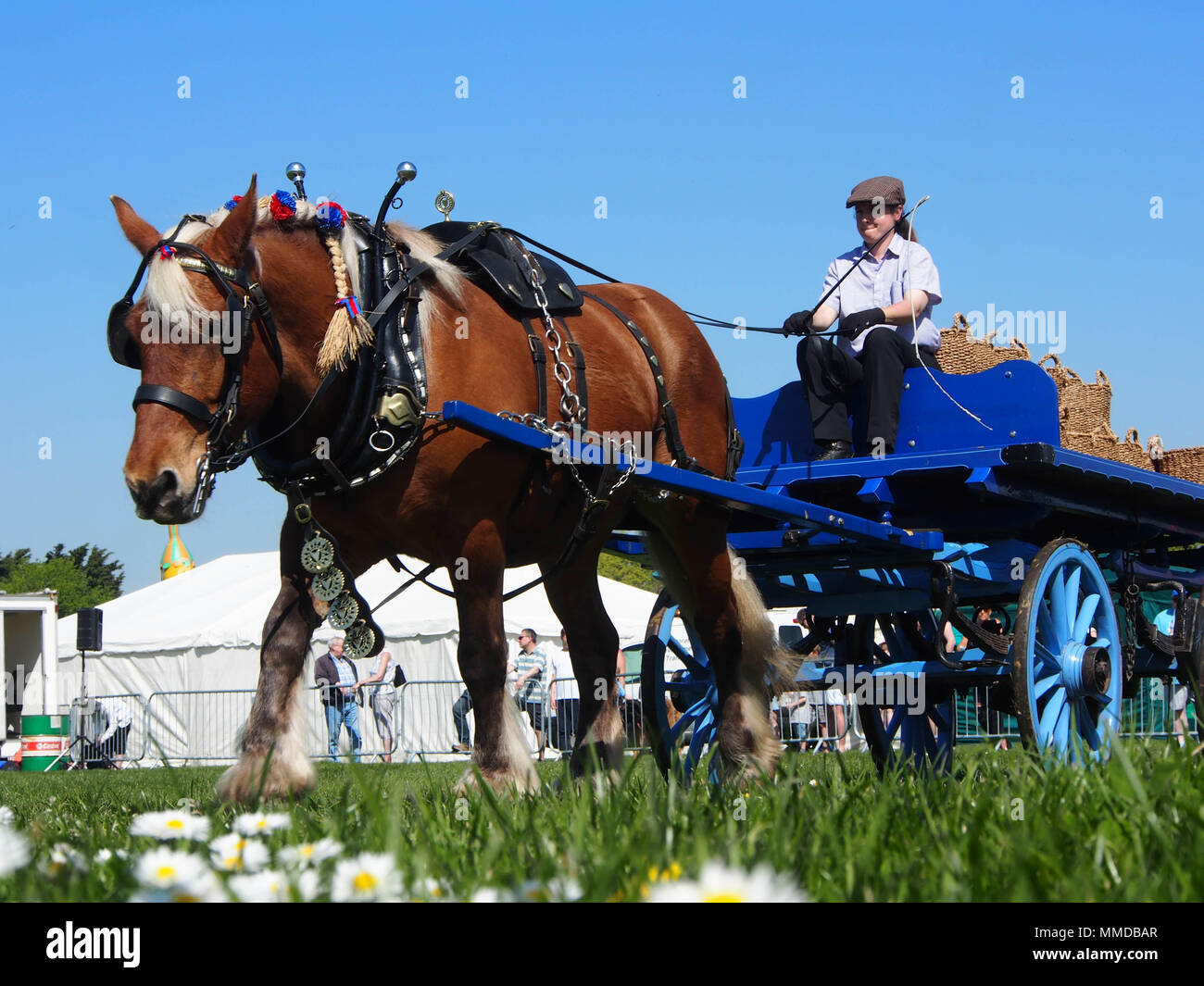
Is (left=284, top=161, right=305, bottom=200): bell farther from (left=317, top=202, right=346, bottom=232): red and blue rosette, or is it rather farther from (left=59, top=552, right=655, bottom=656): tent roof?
(left=59, top=552, right=655, bottom=656): tent roof

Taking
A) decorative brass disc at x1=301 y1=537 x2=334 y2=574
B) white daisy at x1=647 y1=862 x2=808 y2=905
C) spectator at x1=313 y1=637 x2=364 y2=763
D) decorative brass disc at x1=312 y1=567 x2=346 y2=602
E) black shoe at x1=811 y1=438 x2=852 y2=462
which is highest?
black shoe at x1=811 y1=438 x2=852 y2=462

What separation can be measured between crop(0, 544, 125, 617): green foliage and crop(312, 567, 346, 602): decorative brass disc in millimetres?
48246

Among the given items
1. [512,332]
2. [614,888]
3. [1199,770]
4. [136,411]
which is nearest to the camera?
[614,888]

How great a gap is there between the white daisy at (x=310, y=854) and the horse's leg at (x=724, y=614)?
9.19 ft

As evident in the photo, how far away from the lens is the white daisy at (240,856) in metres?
1.91

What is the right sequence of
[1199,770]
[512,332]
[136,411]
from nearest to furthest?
[1199,770] < [136,411] < [512,332]

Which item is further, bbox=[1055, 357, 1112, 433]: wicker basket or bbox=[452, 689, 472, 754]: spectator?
bbox=[452, 689, 472, 754]: spectator

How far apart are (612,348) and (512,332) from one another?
20.9 inches

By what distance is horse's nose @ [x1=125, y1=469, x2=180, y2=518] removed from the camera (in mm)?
3289

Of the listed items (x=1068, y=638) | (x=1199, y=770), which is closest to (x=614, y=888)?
(x=1199, y=770)

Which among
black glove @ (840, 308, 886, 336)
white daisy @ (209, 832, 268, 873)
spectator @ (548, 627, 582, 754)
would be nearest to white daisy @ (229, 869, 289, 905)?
white daisy @ (209, 832, 268, 873)

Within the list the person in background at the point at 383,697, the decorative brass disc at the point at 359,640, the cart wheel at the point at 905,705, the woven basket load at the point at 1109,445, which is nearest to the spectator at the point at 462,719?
the person in background at the point at 383,697

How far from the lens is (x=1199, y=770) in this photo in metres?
2.91
